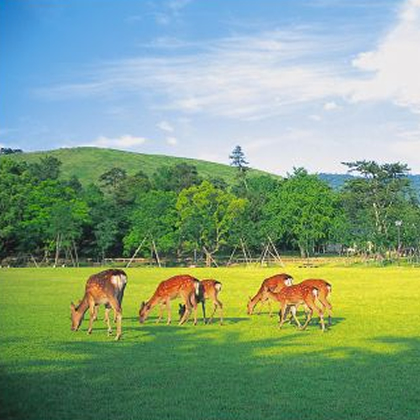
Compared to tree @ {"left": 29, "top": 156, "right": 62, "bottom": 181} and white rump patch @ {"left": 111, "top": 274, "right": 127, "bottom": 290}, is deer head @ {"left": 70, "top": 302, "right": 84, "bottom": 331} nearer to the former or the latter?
white rump patch @ {"left": 111, "top": 274, "right": 127, "bottom": 290}

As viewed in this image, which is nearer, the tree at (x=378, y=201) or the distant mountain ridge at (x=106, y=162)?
the tree at (x=378, y=201)

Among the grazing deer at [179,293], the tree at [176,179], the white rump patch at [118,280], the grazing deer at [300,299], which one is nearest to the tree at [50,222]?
the tree at [176,179]

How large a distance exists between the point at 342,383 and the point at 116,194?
76.6m

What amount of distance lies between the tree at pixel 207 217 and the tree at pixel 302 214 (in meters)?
4.78

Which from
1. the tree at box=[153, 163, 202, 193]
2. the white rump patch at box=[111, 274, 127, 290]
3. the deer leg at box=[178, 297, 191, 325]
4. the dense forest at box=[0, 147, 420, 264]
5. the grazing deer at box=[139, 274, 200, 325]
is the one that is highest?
the tree at box=[153, 163, 202, 193]

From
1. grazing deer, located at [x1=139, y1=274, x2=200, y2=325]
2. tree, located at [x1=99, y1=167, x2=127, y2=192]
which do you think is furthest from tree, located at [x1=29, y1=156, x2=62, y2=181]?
grazing deer, located at [x1=139, y1=274, x2=200, y2=325]

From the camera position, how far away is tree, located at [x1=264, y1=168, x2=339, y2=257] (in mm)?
73625

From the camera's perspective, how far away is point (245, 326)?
15.9m

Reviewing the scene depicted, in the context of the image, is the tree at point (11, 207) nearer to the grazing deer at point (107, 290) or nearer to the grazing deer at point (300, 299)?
the grazing deer at point (107, 290)

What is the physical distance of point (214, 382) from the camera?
30.8 ft

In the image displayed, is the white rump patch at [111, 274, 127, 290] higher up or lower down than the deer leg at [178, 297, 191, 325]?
higher up

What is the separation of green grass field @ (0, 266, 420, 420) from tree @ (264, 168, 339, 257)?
184 ft

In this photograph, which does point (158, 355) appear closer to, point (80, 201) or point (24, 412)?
point (24, 412)

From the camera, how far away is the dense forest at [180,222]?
214 feet
